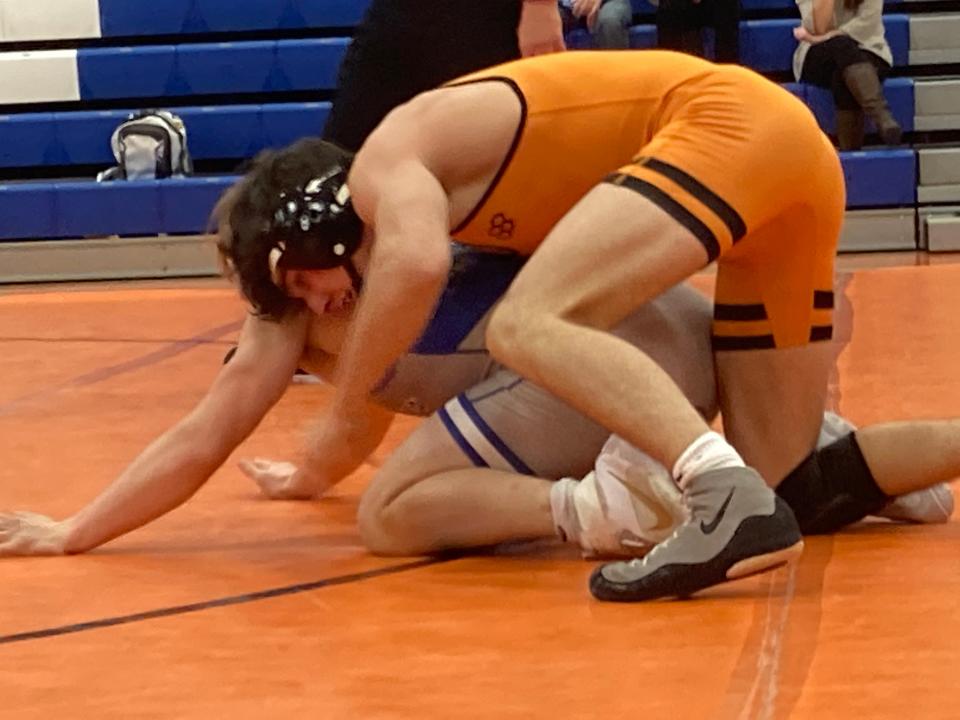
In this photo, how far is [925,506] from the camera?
223 cm

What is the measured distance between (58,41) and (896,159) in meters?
3.93

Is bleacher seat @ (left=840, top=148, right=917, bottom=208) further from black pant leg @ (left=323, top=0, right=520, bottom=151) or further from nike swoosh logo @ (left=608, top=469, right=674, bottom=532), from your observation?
nike swoosh logo @ (left=608, top=469, right=674, bottom=532)

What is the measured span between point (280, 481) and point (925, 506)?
100cm

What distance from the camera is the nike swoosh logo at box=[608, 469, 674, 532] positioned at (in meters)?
1.98

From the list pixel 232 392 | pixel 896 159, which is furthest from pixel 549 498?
pixel 896 159

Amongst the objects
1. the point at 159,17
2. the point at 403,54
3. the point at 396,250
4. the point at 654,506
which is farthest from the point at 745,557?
the point at 159,17

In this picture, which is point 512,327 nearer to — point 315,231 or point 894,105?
point 315,231

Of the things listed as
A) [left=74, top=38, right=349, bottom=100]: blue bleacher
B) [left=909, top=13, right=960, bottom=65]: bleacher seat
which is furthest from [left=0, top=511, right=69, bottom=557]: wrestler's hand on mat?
[left=909, top=13, right=960, bottom=65]: bleacher seat

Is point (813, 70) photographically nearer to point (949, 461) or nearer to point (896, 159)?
point (896, 159)

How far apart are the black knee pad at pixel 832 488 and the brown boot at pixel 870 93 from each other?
15.9 ft

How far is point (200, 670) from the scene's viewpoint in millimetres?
1697

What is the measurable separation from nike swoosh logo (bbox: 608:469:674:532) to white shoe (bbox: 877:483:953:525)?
1.31 feet

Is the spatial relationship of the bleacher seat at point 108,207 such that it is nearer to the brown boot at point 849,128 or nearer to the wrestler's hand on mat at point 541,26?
the brown boot at point 849,128

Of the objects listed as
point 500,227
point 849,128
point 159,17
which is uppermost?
point 500,227
